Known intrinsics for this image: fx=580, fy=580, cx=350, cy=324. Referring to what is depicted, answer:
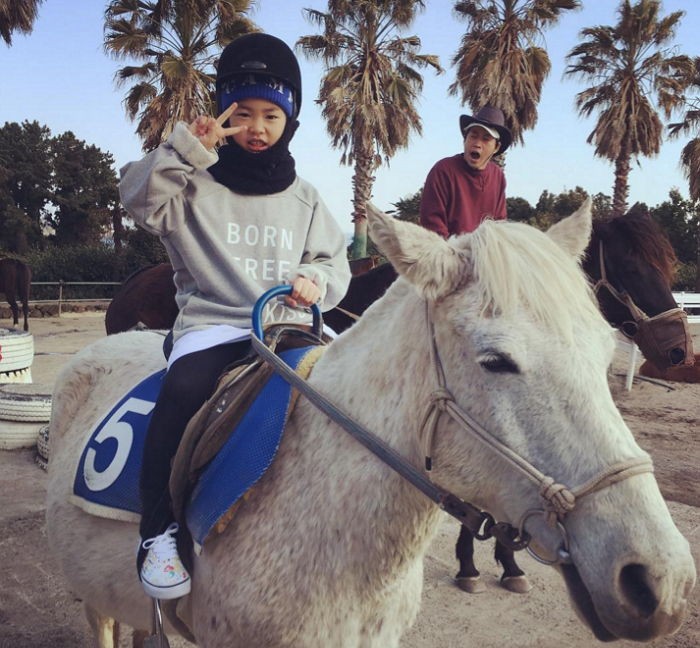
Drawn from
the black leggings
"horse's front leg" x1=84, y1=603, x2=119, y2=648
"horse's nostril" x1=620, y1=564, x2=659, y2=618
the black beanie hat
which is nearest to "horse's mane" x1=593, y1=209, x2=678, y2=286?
the black beanie hat

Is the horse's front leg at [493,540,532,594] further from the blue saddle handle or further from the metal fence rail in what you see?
the metal fence rail

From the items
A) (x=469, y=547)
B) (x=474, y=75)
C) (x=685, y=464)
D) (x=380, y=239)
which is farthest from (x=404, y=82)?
(x=380, y=239)

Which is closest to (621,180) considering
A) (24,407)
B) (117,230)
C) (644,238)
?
(644,238)

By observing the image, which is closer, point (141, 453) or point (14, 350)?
point (141, 453)

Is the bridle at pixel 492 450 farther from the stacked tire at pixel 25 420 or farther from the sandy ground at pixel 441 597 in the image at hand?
the stacked tire at pixel 25 420

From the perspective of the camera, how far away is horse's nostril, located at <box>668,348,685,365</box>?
14.6 ft

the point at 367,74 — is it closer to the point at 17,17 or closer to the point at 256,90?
the point at 17,17

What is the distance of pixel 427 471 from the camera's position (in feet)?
4.51

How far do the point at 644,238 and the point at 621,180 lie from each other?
58.5 feet

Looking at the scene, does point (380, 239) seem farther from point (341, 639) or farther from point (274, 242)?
point (341, 639)

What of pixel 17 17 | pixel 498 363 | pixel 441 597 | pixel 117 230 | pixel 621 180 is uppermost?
pixel 17 17

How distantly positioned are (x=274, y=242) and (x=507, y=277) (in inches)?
43.3

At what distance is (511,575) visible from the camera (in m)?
3.68

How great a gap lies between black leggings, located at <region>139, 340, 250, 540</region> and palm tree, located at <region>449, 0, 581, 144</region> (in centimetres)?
1625
